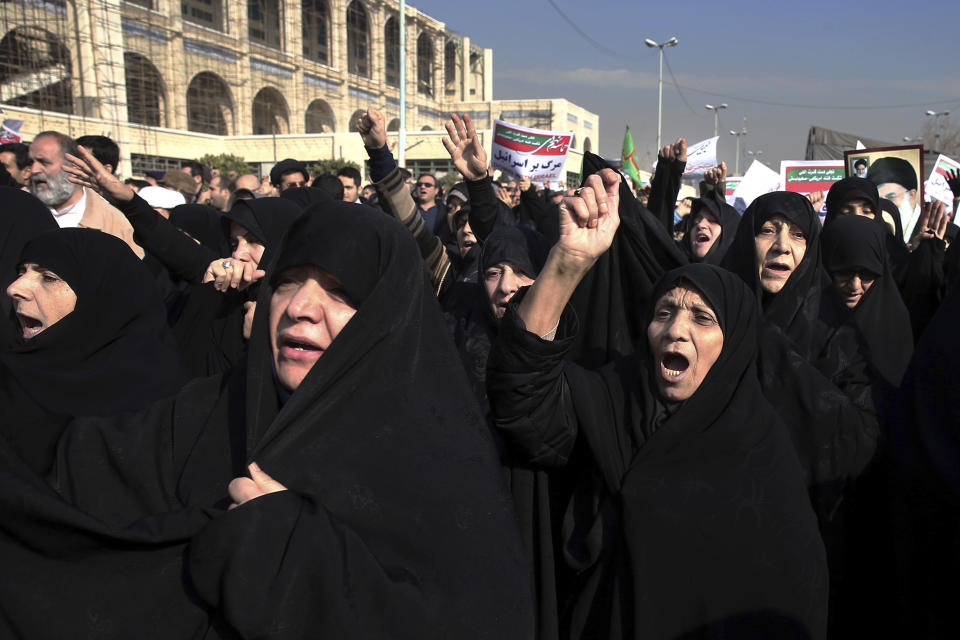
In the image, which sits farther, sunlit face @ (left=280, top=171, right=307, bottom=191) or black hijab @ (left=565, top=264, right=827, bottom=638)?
sunlit face @ (left=280, top=171, right=307, bottom=191)

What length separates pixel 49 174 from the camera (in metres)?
4.04

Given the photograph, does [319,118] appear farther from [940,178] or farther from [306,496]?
[306,496]

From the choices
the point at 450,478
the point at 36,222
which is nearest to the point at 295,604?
the point at 450,478

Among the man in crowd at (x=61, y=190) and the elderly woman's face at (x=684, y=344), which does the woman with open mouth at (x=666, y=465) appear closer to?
the elderly woman's face at (x=684, y=344)

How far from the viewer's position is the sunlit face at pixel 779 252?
3.07 meters

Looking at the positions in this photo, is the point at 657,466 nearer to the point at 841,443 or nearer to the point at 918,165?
the point at 841,443

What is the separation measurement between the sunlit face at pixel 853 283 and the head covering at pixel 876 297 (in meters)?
0.03

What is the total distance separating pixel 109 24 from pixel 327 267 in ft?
113

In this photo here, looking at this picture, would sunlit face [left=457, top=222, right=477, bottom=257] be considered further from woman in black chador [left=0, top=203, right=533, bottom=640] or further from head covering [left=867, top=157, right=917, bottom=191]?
head covering [left=867, top=157, right=917, bottom=191]

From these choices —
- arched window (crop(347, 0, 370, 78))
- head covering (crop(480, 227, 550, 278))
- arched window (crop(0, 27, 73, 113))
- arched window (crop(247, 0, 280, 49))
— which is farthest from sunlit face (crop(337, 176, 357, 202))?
arched window (crop(347, 0, 370, 78))

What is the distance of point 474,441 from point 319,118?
5074 centimetres

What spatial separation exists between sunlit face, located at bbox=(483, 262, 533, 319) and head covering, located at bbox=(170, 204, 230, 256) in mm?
2320

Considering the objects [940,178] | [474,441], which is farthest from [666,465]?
[940,178]

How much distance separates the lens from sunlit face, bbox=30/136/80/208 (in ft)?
13.2
